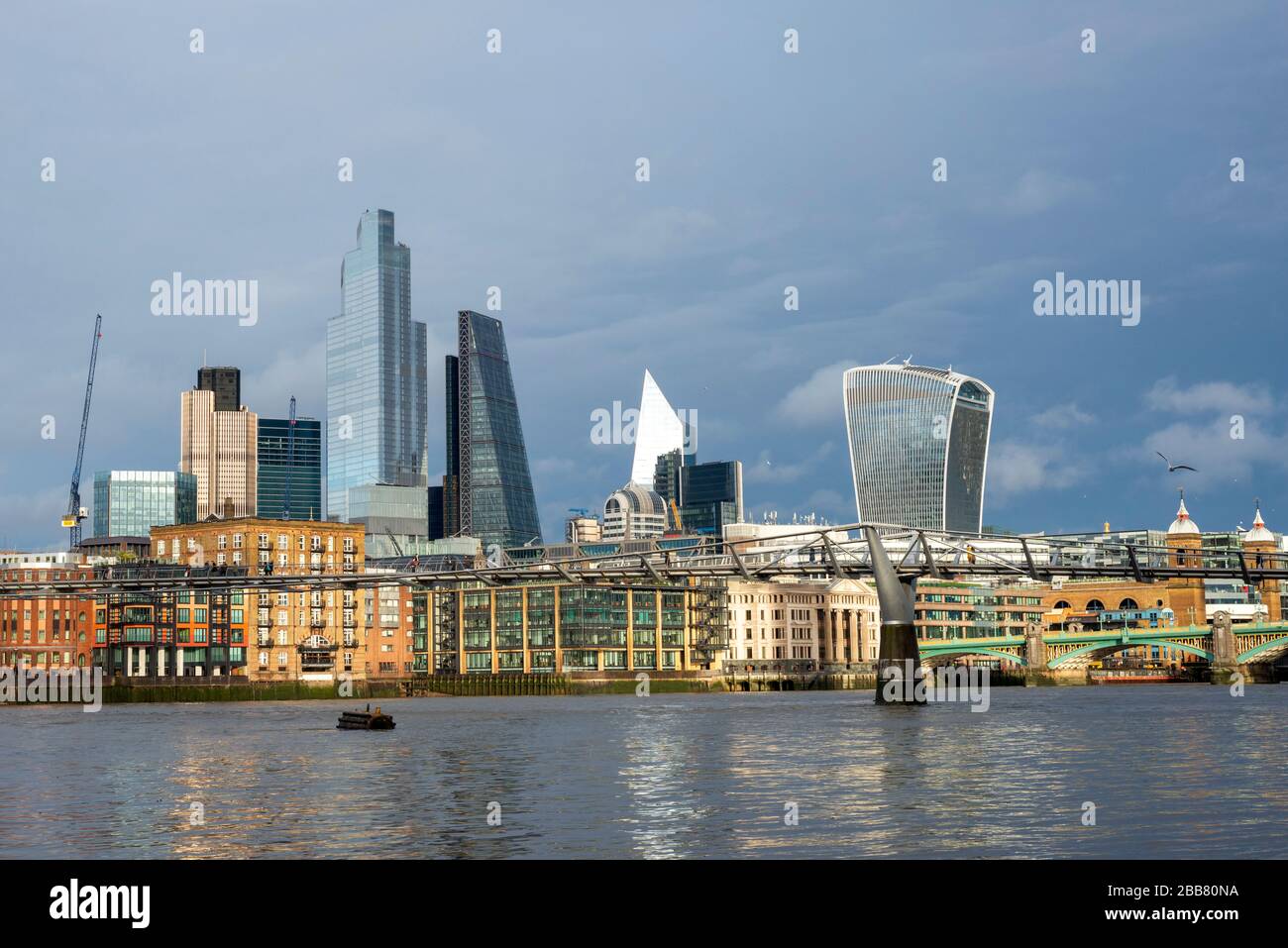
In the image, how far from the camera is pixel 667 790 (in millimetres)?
57219

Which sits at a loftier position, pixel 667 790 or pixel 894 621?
pixel 894 621

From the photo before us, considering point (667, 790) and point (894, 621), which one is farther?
point (894, 621)

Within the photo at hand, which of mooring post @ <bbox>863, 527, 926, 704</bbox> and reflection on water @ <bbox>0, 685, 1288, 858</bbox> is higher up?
mooring post @ <bbox>863, 527, 926, 704</bbox>

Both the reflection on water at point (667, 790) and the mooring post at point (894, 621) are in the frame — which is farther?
the mooring post at point (894, 621)

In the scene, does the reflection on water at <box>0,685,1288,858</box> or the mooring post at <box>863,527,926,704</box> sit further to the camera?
the mooring post at <box>863,527,926,704</box>

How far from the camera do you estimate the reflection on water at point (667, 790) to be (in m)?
42.0

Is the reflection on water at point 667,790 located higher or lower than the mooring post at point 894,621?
lower

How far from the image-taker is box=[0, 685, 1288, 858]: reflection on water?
41969 millimetres
